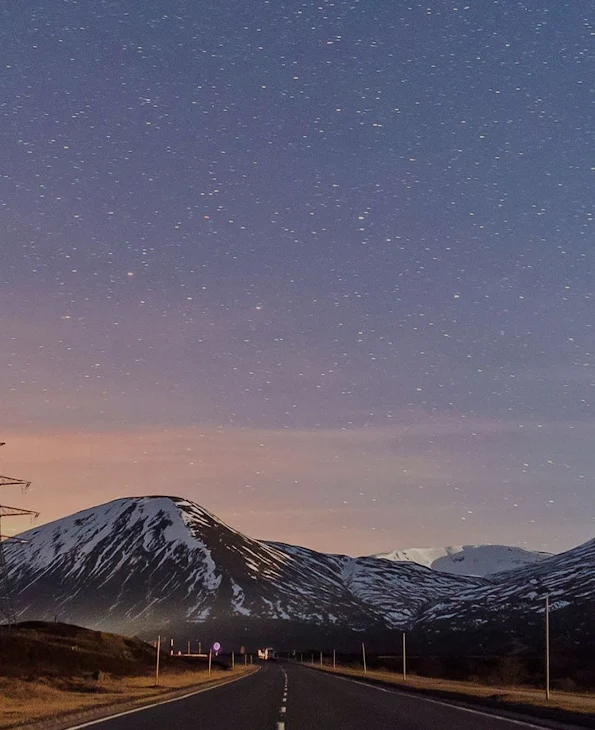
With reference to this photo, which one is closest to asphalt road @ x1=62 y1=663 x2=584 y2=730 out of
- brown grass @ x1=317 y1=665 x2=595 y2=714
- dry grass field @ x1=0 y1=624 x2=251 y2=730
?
dry grass field @ x1=0 y1=624 x2=251 y2=730

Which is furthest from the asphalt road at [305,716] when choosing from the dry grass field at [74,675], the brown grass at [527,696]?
the brown grass at [527,696]

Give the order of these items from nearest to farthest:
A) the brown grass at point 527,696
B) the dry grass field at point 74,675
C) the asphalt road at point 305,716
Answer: the asphalt road at point 305,716, the dry grass field at point 74,675, the brown grass at point 527,696

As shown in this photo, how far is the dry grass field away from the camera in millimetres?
33394

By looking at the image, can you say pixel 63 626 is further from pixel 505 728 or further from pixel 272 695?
pixel 505 728

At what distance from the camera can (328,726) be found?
25328 millimetres

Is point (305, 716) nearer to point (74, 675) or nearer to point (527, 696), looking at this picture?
point (527, 696)

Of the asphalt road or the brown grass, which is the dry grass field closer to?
the asphalt road

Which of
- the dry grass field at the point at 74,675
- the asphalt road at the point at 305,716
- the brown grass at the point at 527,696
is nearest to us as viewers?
the asphalt road at the point at 305,716

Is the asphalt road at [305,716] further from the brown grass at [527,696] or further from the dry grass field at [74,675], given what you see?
the brown grass at [527,696]

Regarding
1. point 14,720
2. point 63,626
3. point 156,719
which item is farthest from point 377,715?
point 63,626

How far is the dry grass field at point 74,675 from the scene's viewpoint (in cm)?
3339

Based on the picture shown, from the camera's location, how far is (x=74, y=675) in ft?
246

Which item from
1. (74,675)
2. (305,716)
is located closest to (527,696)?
(305,716)

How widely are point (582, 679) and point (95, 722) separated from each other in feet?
217
